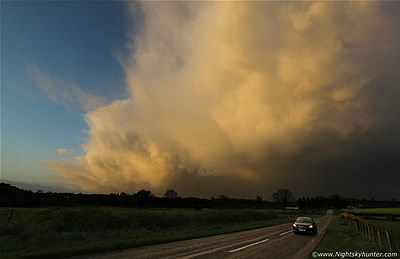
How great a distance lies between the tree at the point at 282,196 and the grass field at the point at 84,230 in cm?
16376

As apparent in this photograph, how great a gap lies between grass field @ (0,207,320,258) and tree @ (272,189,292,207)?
16376 centimetres

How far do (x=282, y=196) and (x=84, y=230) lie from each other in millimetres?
190708

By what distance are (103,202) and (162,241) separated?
11367cm

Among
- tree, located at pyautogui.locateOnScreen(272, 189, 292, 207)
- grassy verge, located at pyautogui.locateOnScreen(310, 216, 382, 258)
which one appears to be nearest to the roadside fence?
grassy verge, located at pyautogui.locateOnScreen(310, 216, 382, 258)

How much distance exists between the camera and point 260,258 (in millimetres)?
12953

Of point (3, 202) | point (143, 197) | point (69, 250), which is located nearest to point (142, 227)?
point (69, 250)

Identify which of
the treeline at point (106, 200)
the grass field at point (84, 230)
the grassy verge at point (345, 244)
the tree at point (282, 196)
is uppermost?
the tree at point (282, 196)

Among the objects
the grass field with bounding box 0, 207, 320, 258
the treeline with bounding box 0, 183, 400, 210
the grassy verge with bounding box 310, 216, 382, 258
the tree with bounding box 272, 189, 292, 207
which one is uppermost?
the tree with bounding box 272, 189, 292, 207

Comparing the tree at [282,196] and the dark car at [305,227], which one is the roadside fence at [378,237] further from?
the tree at [282,196]

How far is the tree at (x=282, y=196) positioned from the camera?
18762 centimetres

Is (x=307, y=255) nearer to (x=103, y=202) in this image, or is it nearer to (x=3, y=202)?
(x=3, y=202)

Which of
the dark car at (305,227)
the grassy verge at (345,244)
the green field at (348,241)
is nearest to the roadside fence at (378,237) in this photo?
the green field at (348,241)

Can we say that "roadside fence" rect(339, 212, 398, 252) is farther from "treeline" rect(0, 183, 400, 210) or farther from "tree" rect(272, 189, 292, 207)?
"tree" rect(272, 189, 292, 207)

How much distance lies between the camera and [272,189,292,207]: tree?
188 m
